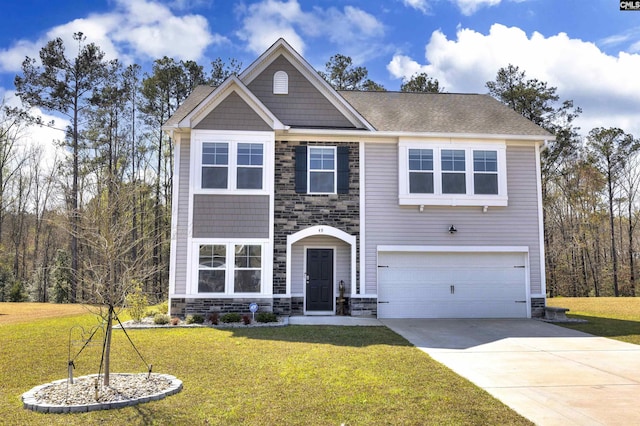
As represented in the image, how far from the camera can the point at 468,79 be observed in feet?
88.4

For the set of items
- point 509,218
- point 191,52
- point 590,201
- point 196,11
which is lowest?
point 509,218

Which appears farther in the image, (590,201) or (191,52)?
(590,201)

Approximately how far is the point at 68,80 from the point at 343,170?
19.6 metres

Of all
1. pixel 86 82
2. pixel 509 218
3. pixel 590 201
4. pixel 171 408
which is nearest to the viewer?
pixel 171 408

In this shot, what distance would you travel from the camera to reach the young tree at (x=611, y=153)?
2975 cm

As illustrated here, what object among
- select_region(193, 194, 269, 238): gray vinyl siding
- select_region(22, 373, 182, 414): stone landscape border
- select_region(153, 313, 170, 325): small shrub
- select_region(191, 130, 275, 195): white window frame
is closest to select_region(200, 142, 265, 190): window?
select_region(191, 130, 275, 195): white window frame

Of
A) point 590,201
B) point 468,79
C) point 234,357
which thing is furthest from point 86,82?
point 590,201

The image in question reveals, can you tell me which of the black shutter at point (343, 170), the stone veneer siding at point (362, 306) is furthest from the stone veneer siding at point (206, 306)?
the black shutter at point (343, 170)

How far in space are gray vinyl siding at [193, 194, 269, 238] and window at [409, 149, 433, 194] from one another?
15.1 ft

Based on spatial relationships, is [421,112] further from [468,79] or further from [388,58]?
[468,79]

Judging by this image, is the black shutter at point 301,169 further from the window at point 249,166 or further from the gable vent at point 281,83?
the gable vent at point 281,83

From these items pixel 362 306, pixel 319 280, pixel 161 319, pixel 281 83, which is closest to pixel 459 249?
pixel 362 306

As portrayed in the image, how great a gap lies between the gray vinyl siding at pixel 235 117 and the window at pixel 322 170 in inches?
A: 68.3

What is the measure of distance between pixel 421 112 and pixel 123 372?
12.5 meters
